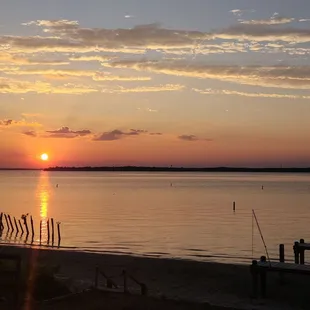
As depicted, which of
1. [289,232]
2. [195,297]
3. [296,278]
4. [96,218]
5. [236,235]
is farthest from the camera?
[96,218]

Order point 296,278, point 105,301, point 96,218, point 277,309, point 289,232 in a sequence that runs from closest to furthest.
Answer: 1. point 105,301
2. point 277,309
3. point 296,278
4. point 289,232
5. point 96,218

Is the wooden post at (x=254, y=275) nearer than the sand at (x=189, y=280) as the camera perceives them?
Yes

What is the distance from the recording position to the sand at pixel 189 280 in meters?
17.2

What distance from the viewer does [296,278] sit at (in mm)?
20344

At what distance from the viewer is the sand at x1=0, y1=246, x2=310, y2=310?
17189 millimetres

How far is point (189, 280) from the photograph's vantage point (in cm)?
2188

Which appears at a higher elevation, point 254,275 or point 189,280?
point 254,275

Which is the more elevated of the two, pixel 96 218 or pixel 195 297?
pixel 96 218

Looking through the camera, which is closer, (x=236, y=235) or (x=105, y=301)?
(x=105, y=301)

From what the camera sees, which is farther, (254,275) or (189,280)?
(189,280)

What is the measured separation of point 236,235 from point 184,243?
274 inches

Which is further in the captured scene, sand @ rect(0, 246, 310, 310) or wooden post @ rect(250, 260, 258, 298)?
sand @ rect(0, 246, 310, 310)

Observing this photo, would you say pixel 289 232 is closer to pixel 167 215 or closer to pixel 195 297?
pixel 167 215

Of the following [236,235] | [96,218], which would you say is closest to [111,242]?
[236,235]
